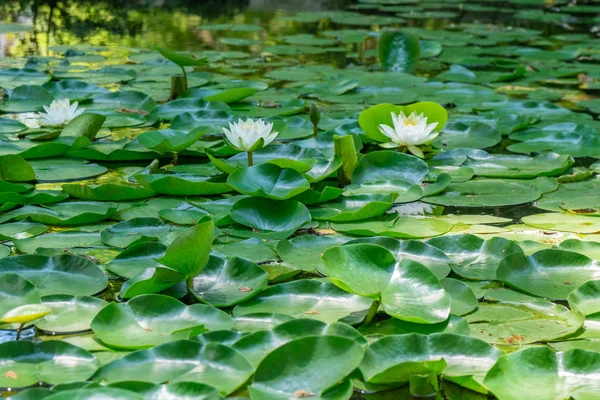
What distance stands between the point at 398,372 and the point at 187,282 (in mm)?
464

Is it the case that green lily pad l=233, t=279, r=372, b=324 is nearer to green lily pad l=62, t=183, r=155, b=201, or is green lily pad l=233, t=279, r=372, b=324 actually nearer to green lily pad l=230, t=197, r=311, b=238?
green lily pad l=230, t=197, r=311, b=238

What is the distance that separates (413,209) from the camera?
2.10 meters

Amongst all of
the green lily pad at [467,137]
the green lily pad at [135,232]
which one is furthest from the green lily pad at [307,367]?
the green lily pad at [467,137]

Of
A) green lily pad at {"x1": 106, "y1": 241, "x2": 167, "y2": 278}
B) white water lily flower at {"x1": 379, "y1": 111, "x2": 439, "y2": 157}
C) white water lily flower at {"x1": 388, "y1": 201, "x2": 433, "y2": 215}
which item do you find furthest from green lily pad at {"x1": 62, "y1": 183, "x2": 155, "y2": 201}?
white water lily flower at {"x1": 379, "y1": 111, "x2": 439, "y2": 157}

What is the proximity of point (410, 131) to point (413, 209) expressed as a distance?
1.18 feet

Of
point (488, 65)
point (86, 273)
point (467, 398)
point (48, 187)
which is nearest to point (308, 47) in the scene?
point (488, 65)

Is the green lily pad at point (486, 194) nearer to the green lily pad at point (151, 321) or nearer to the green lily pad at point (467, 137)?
the green lily pad at point (467, 137)

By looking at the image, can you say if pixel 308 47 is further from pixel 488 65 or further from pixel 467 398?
pixel 467 398

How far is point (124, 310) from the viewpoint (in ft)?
4.55

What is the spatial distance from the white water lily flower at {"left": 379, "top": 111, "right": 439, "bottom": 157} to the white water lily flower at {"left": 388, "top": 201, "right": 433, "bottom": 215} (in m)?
0.28

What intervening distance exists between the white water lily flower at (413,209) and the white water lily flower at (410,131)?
0.28 m

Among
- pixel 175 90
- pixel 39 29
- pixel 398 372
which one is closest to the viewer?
pixel 398 372

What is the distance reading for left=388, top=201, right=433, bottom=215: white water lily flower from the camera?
2.07m

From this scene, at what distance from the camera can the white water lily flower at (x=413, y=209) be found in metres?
2.07
